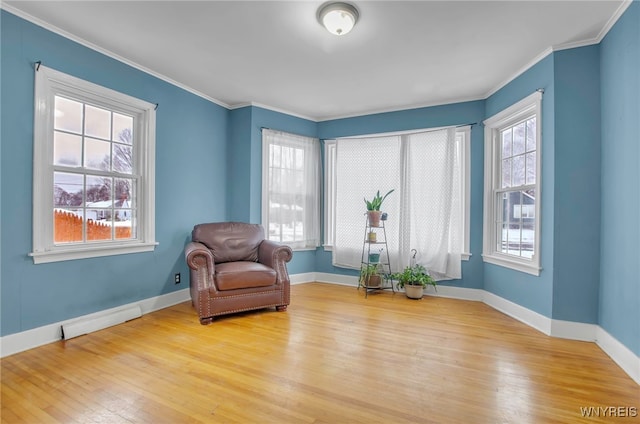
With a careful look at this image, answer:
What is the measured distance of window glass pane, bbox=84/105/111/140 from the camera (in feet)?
9.44

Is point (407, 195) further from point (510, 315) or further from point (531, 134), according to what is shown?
point (510, 315)

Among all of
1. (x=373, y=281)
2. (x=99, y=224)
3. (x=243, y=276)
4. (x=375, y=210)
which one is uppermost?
(x=375, y=210)

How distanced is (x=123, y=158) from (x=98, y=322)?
1.58 m

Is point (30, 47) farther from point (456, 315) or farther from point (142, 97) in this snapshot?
point (456, 315)

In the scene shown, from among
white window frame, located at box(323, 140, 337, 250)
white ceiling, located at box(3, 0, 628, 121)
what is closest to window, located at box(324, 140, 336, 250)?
white window frame, located at box(323, 140, 337, 250)

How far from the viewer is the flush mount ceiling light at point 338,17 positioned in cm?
218

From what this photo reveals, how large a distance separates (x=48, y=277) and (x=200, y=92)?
2545mm

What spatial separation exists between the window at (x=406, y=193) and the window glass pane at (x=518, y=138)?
23.4 inches

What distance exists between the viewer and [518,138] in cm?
347

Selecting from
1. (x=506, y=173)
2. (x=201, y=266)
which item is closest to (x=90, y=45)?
(x=201, y=266)

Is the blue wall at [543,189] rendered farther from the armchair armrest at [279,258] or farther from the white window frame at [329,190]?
the white window frame at [329,190]

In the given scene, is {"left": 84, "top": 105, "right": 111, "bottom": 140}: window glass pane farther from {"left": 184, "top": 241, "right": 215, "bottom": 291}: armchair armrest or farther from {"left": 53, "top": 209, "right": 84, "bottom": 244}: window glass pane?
{"left": 184, "top": 241, "right": 215, "bottom": 291}: armchair armrest

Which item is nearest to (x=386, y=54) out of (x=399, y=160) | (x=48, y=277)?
(x=399, y=160)

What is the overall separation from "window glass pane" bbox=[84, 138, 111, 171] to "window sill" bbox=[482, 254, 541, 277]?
165 inches
